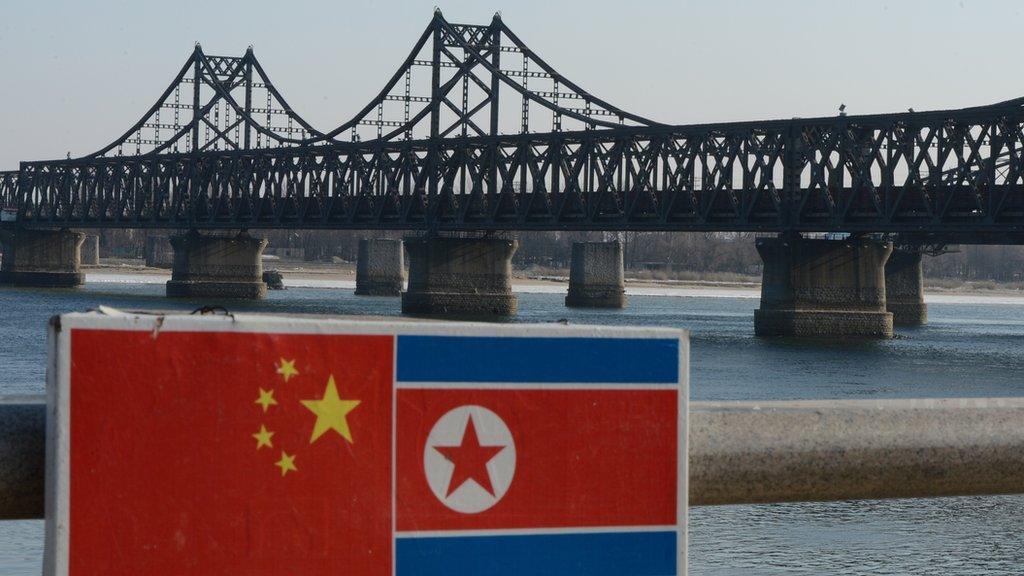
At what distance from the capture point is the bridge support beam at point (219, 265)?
124 metres

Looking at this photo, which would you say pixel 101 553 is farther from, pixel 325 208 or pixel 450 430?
pixel 325 208

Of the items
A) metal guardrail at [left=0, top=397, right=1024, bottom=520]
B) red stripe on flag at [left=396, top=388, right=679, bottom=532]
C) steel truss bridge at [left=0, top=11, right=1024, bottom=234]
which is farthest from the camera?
steel truss bridge at [left=0, top=11, right=1024, bottom=234]

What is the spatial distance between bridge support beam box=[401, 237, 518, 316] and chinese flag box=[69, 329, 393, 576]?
9444 centimetres

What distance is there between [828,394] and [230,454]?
4216cm

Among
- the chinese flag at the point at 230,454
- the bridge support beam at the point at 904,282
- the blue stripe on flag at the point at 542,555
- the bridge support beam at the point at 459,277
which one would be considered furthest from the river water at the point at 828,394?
the bridge support beam at the point at 459,277

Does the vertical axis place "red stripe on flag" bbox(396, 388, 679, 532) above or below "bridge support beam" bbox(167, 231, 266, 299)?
above

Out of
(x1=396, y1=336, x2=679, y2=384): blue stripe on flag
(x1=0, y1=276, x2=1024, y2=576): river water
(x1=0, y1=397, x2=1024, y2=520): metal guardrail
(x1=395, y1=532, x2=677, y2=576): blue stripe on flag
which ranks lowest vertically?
(x1=0, y1=276, x2=1024, y2=576): river water

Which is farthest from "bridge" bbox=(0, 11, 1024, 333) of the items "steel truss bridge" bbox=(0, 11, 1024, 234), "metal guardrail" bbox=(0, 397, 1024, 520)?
"metal guardrail" bbox=(0, 397, 1024, 520)

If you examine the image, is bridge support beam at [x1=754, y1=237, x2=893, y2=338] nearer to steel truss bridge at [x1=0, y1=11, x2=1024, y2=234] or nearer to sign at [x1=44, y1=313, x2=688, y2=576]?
steel truss bridge at [x1=0, y1=11, x2=1024, y2=234]

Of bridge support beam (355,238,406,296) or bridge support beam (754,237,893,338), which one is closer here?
bridge support beam (754,237,893,338)

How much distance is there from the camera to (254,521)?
2895 mm

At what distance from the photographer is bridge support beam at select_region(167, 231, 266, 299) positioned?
124062 millimetres

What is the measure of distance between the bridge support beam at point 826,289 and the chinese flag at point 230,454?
245ft

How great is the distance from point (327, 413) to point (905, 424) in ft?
4.29
